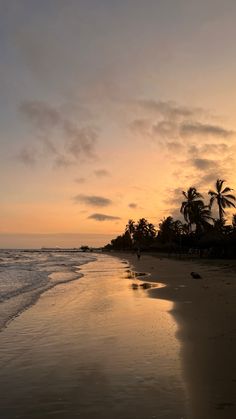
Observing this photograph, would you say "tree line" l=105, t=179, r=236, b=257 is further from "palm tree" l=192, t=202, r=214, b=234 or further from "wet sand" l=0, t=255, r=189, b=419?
"wet sand" l=0, t=255, r=189, b=419

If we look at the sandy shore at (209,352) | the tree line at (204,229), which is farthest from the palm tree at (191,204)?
the sandy shore at (209,352)

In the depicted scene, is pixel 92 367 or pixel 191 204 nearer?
pixel 92 367

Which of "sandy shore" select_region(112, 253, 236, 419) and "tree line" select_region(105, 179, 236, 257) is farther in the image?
"tree line" select_region(105, 179, 236, 257)

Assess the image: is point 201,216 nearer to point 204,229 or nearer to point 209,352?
point 204,229

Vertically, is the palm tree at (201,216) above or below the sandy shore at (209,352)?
above

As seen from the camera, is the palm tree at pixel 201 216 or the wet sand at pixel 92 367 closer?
the wet sand at pixel 92 367

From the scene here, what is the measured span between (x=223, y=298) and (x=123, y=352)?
880 centimetres

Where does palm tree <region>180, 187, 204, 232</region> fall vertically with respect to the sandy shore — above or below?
above

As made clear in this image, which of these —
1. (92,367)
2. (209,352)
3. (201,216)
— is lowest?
(92,367)

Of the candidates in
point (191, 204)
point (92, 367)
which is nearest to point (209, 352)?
point (92, 367)

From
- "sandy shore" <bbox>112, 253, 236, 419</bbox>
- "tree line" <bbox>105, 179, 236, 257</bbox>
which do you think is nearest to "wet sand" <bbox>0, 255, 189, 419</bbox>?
"sandy shore" <bbox>112, 253, 236, 419</bbox>

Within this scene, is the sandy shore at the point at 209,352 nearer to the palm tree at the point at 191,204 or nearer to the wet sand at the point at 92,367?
the wet sand at the point at 92,367

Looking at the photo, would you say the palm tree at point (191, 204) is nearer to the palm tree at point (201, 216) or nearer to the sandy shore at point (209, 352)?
the palm tree at point (201, 216)

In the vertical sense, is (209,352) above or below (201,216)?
below
